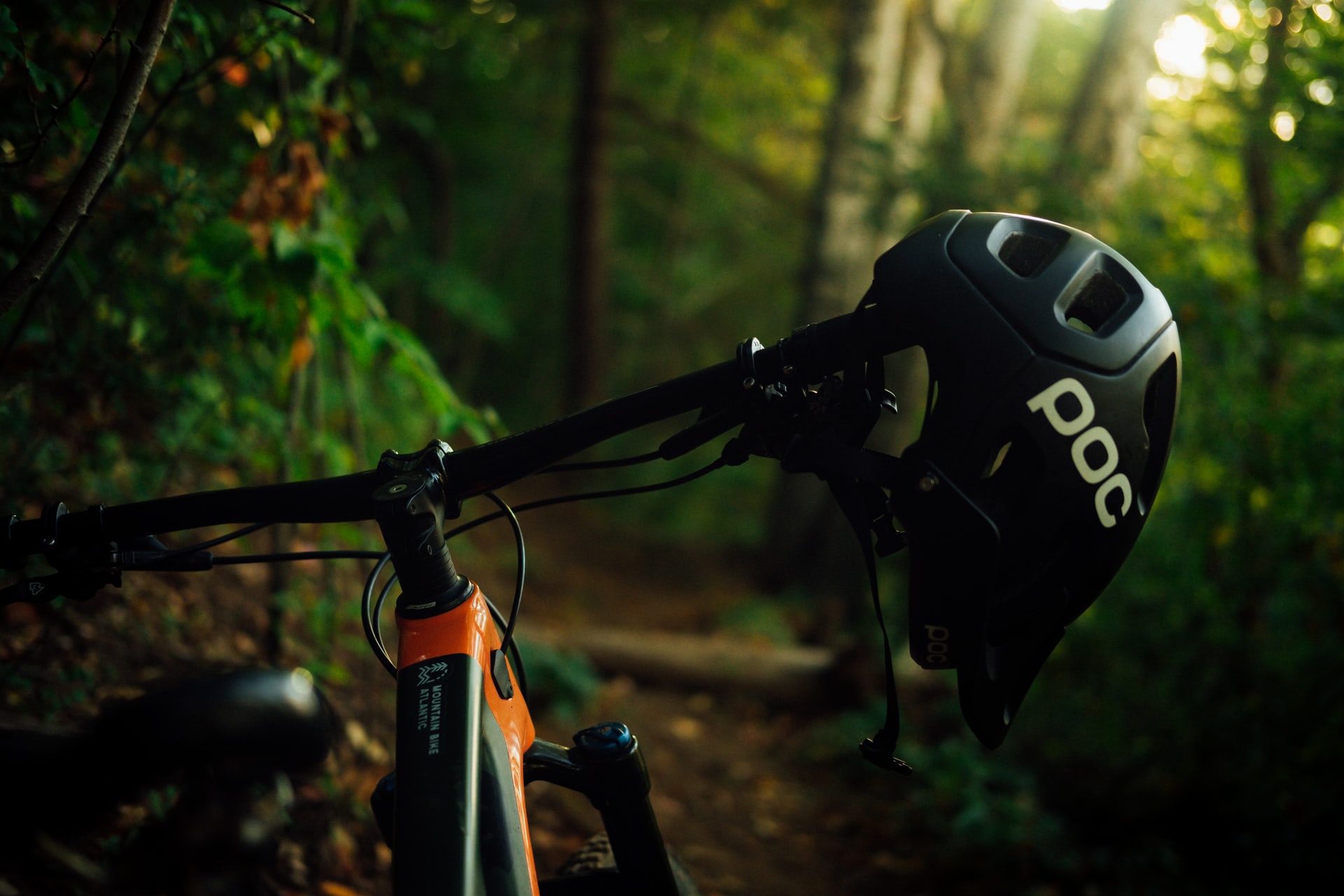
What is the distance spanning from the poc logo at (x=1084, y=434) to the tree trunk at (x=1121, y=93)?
5.78m

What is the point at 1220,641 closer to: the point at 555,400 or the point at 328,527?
the point at 328,527

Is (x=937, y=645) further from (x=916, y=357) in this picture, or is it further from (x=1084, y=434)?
(x=916, y=357)

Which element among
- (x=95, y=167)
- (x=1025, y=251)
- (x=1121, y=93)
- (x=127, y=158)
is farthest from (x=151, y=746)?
(x=1121, y=93)

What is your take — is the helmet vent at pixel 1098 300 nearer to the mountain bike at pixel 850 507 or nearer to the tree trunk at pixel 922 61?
the mountain bike at pixel 850 507

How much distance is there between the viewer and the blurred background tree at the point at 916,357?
2.55m

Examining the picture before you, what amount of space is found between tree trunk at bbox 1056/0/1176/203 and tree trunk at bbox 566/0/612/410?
638cm

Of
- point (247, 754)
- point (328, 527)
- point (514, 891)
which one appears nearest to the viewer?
point (247, 754)

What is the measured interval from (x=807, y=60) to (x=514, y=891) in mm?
13644

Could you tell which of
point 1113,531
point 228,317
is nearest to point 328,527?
point 228,317

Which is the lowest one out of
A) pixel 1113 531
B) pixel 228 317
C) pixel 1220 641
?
pixel 1113 531

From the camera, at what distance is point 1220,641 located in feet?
14.0

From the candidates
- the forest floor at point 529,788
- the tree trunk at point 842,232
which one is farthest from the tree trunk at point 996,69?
the forest floor at point 529,788

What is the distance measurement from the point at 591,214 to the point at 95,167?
404 inches

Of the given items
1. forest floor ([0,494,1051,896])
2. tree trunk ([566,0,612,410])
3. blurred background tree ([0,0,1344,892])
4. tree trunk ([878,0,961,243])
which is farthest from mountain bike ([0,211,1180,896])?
tree trunk ([566,0,612,410])
